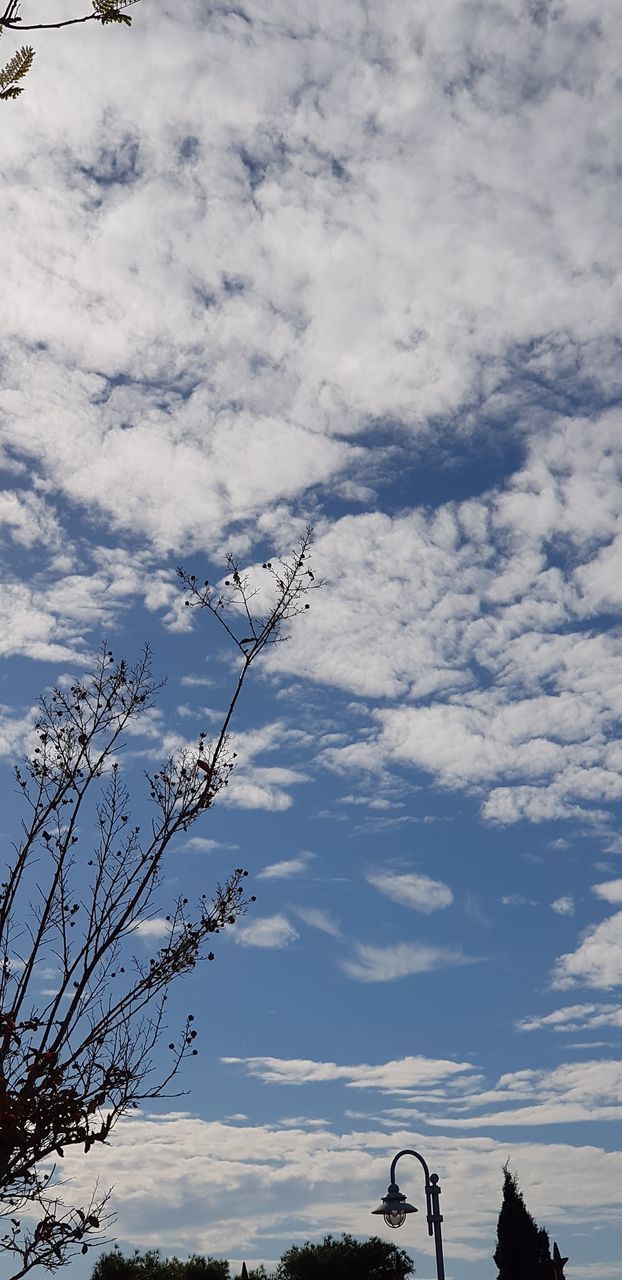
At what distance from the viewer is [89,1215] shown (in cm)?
717

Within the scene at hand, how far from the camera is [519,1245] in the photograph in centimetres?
3284

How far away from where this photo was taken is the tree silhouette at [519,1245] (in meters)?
32.4

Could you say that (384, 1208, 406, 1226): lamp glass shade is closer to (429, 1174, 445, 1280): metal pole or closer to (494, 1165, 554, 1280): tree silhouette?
(429, 1174, 445, 1280): metal pole

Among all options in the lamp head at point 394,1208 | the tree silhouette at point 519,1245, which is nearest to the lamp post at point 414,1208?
the lamp head at point 394,1208

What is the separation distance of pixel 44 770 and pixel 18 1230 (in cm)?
318

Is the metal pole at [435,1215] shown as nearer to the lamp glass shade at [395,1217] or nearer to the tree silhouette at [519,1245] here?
the lamp glass shade at [395,1217]

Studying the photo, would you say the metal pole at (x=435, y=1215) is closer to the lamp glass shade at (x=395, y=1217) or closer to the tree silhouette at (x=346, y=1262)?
the lamp glass shade at (x=395, y=1217)

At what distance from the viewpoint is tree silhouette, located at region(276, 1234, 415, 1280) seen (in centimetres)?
3459

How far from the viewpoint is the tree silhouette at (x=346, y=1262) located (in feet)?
113

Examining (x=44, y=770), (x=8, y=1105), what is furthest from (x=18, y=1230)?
(x=44, y=770)

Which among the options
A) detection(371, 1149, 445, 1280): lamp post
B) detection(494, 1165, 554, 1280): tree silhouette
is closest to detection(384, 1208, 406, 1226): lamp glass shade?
detection(371, 1149, 445, 1280): lamp post

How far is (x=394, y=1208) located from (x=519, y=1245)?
18.4m

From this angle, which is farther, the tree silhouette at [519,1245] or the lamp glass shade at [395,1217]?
the tree silhouette at [519,1245]

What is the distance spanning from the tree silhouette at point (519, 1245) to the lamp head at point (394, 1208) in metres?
17.4
